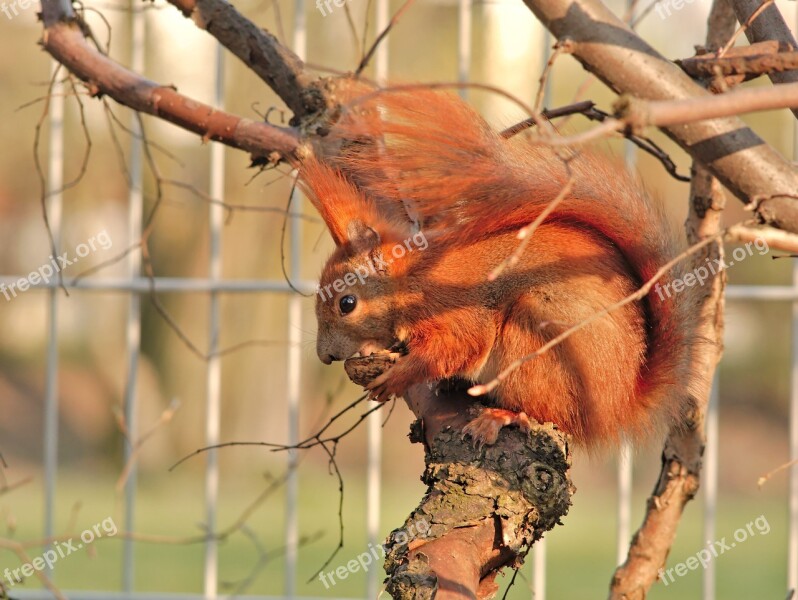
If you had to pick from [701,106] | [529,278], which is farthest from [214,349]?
[701,106]

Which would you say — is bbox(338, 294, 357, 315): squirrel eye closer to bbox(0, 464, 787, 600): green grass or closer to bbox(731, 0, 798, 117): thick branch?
bbox(731, 0, 798, 117): thick branch

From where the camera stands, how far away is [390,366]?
1.33 meters

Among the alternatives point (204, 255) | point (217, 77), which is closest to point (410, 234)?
point (217, 77)

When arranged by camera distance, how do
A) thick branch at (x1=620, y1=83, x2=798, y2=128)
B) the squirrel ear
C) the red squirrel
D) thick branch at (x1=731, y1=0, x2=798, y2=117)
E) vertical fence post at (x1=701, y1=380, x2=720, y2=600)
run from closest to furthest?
thick branch at (x1=620, y1=83, x2=798, y2=128) < thick branch at (x1=731, y1=0, x2=798, y2=117) < the red squirrel < the squirrel ear < vertical fence post at (x1=701, y1=380, x2=720, y2=600)

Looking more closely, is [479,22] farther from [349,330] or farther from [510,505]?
[510,505]

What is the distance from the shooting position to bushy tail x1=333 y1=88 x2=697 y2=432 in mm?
1110

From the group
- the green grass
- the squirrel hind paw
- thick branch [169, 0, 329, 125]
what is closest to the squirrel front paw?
the squirrel hind paw

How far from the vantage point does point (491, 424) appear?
1.15 m

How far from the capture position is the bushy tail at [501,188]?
3.64ft

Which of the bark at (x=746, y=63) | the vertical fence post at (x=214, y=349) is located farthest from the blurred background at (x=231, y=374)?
the bark at (x=746, y=63)

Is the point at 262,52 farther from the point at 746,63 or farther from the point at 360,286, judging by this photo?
the point at 746,63

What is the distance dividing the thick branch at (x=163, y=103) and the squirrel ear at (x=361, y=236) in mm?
159

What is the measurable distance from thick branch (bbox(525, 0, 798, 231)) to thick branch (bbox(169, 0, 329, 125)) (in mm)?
545

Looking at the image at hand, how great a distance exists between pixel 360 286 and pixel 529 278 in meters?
0.30
